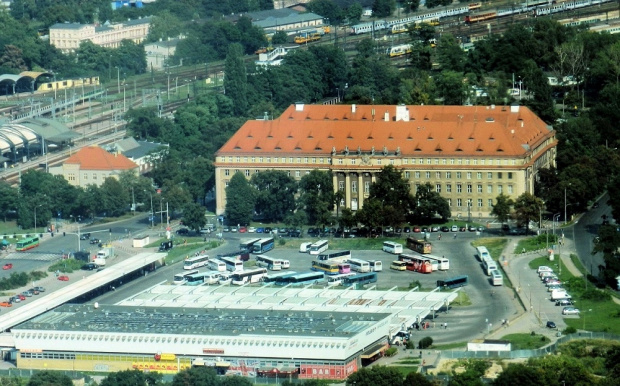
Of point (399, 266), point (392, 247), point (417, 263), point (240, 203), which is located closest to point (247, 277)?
point (399, 266)

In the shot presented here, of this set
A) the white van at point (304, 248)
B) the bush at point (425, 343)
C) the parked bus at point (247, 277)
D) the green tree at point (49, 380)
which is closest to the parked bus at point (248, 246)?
the white van at point (304, 248)

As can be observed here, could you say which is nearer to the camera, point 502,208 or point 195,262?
point 195,262

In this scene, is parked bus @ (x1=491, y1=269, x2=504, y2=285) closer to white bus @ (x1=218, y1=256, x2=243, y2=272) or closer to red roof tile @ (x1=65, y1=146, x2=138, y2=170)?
white bus @ (x1=218, y1=256, x2=243, y2=272)

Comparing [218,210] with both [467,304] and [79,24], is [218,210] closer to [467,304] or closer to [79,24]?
[467,304]

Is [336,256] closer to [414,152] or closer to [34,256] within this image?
[414,152]

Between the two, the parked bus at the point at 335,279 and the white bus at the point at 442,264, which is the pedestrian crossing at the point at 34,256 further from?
the white bus at the point at 442,264

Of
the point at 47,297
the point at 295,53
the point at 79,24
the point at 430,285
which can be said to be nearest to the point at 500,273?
the point at 430,285

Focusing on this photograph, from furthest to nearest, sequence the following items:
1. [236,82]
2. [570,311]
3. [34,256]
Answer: [236,82] → [34,256] → [570,311]

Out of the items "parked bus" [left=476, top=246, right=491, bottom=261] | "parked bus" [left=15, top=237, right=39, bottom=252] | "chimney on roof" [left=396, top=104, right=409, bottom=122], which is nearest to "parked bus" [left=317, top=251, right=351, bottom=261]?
"parked bus" [left=476, top=246, right=491, bottom=261]
